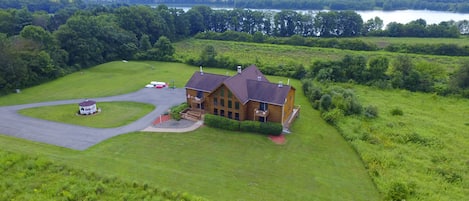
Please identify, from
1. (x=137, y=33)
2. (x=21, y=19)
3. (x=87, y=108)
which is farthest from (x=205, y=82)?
(x=21, y=19)

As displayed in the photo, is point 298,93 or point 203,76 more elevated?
point 203,76

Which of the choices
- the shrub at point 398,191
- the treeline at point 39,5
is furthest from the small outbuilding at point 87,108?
the treeline at point 39,5

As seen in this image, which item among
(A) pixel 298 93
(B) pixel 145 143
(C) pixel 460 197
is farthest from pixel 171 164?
(A) pixel 298 93

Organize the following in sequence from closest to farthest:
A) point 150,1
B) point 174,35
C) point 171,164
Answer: point 171,164, point 174,35, point 150,1

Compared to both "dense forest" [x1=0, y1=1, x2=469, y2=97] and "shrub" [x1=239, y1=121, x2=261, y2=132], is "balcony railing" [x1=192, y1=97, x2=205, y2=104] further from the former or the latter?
"dense forest" [x1=0, y1=1, x2=469, y2=97]

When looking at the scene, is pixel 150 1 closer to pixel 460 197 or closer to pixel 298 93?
pixel 298 93

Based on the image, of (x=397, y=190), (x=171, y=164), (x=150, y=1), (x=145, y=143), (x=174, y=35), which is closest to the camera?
(x=397, y=190)

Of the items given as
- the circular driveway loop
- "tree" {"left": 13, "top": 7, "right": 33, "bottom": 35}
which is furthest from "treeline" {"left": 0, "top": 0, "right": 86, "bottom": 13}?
the circular driveway loop
